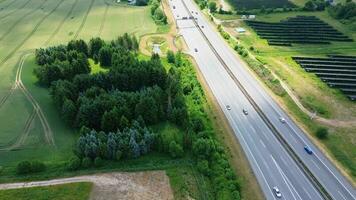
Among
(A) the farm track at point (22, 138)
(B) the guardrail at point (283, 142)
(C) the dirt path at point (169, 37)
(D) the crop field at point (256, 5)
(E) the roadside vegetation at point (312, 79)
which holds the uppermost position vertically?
(D) the crop field at point (256, 5)

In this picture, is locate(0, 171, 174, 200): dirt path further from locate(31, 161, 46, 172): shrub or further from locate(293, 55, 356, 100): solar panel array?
locate(293, 55, 356, 100): solar panel array

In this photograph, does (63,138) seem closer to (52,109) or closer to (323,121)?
(52,109)

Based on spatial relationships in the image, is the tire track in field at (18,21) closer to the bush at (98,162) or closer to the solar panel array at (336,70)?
the bush at (98,162)

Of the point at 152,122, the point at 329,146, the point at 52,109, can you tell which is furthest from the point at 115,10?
the point at 329,146

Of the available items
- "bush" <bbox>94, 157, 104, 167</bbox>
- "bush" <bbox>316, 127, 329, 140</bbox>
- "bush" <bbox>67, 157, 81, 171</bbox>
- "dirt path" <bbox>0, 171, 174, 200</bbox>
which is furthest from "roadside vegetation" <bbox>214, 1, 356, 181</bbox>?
"bush" <bbox>67, 157, 81, 171</bbox>

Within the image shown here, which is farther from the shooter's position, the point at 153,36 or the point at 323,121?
the point at 153,36

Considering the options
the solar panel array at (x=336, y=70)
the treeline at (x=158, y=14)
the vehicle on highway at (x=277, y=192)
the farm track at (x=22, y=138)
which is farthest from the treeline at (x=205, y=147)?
the treeline at (x=158, y=14)

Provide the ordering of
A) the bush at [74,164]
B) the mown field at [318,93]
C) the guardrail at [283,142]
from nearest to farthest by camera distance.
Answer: the guardrail at [283,142] < the bush at [74,164] < the mown field at [318,93]
